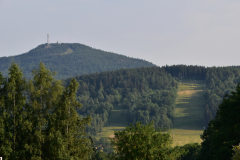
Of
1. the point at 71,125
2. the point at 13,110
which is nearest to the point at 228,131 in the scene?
the point at 71,125

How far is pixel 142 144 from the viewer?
31.5m

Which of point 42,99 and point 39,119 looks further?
point 42,99

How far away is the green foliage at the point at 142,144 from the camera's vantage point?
31219 millimetres

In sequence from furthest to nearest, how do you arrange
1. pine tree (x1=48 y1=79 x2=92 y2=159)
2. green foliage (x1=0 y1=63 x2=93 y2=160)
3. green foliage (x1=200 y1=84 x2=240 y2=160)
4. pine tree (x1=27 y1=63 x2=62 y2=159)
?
green foliage (x1=200 y1=84 x2=240 y2=160) → pine tree (x1=27 y1=63 x2=62 y2=159) → pine tree (x1=48 y1=79 x2=92 y2=159) → green foliage (x1=0 y1=63 x2=93 y2=160)

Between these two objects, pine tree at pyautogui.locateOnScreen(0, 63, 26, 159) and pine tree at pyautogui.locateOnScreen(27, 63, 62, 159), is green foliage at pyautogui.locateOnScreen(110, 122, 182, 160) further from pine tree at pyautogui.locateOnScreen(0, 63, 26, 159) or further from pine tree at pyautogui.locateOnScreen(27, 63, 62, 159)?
pine tree at pyautogui.locateOnScreen(0, 63, 26, 159)

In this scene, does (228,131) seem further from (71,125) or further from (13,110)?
(13,110)

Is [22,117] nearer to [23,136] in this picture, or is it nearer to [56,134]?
[23,136]

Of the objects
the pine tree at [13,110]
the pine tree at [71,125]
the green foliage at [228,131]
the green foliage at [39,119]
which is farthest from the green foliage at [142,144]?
the pine tree at [13,110]

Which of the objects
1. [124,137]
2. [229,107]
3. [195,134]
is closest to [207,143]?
[229,107]

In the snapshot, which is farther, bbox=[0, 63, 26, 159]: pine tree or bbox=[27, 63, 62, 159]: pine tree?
bbox=[27, 63, 62, 159]: pine tree

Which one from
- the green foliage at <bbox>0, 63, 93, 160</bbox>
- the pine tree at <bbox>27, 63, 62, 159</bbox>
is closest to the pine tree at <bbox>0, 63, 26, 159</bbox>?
the green foliage at <bbox>0, 63, 93, 160</bbox>

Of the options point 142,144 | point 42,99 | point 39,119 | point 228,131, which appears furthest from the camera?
point 228,131

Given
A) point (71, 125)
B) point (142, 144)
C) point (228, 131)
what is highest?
point (71, 125)

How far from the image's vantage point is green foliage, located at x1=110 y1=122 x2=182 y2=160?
31.2 meters
